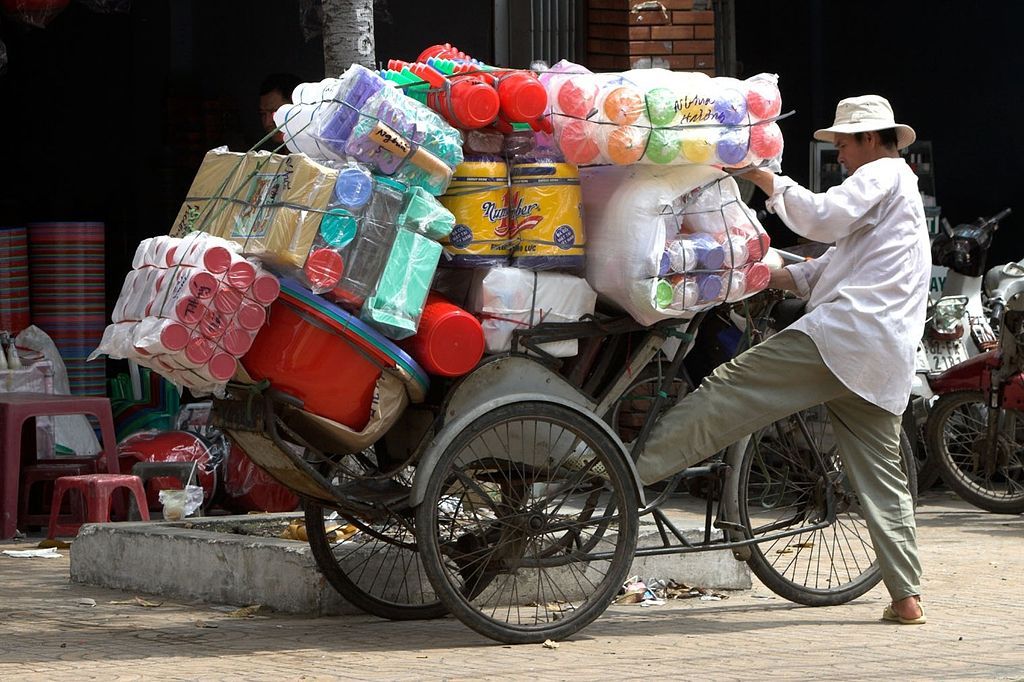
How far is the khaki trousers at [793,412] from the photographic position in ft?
19.5

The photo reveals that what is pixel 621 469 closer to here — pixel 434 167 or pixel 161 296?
pixel 434 167

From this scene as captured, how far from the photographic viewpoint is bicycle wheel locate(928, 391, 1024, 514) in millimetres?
9766

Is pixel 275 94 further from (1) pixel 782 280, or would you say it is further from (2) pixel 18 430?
(1) pixel 782 280

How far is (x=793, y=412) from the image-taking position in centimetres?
607

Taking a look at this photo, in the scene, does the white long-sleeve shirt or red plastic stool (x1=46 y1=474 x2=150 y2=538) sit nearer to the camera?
the white long-sleeve shirt

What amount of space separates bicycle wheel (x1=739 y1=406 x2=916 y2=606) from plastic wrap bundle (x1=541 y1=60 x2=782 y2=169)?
1.28m

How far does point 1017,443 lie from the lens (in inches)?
393

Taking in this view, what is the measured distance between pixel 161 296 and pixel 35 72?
24.6 ft

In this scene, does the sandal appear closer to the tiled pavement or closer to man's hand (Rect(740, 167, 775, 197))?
the tiled pavement

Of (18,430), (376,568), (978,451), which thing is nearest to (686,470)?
(376,568)

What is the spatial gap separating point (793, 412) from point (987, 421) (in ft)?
13.6

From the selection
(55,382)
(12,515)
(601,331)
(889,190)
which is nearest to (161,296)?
(601,331)

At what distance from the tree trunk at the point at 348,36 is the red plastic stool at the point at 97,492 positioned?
2532 mm

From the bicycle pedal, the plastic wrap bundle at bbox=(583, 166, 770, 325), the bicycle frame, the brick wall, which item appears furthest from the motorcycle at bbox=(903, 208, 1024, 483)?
the bicycle pedal
